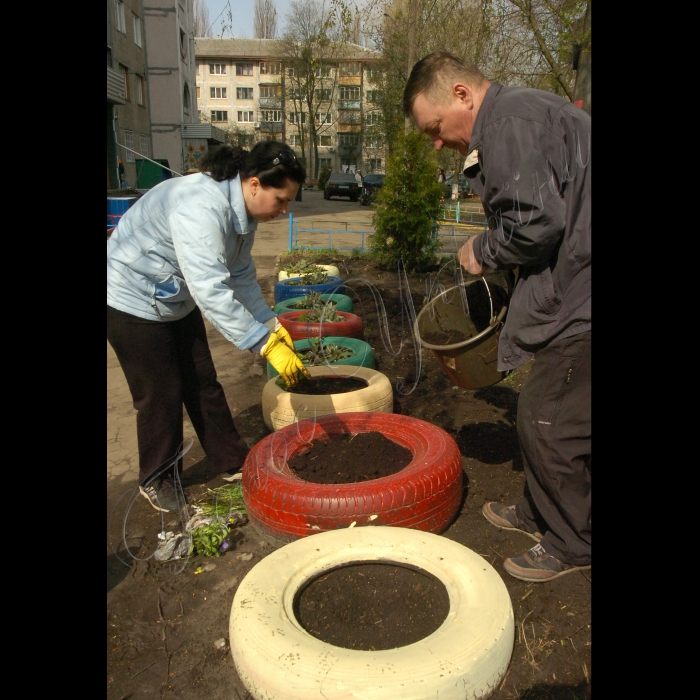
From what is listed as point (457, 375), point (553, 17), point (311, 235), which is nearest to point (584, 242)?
point (457, 375)

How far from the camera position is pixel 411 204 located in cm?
1027

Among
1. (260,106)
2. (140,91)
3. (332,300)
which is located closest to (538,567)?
(332,300)

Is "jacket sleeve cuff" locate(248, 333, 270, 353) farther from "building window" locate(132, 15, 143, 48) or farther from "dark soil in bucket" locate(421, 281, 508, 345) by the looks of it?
"building window" locate(132, 15, 143, 48)

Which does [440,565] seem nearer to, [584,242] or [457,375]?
[457,375]

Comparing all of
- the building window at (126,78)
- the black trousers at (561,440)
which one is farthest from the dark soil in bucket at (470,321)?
the building window at (126,78)

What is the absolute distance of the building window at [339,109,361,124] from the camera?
65706 millimetres

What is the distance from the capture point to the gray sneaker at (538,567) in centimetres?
257

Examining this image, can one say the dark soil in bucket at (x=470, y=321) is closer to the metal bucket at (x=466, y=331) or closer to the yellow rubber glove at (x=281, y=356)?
the metal bucket at (x=466, y=331)

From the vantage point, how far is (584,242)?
2291mm

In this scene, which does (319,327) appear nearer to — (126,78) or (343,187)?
(343,187)

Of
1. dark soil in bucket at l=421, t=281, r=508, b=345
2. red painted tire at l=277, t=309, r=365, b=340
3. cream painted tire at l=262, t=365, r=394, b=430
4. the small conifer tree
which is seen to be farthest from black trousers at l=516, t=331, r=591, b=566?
the small conifer tree

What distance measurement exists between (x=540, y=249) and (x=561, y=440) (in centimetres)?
80

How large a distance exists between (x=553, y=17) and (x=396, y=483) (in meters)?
8.70

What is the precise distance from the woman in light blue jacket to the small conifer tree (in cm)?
736
